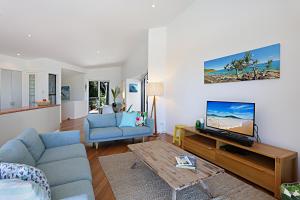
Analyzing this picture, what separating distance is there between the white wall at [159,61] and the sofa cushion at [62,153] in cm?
303

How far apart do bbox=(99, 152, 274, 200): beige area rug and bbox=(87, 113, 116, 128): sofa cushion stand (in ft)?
4.76

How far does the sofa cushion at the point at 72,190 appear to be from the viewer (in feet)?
4.69

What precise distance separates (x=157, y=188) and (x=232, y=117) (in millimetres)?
1672

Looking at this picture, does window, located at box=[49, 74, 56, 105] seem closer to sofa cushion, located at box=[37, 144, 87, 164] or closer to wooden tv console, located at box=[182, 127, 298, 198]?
sofa cushion, located at box=[37, 144, 87, 164]

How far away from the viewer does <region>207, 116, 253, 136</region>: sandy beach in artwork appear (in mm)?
2617

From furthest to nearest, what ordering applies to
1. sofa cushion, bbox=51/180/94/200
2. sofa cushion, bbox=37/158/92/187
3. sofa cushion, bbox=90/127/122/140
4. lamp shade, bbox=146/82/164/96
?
1. lamp shade, bbox=146/82/164/96
2. sofa cushion, bbox=90/127/122/140
3. sofa cushion, bbox=37/158/92/187
4. sofa cushion, bbox=51/180/94/200

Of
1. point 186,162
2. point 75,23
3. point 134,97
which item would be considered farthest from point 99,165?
point 134,97

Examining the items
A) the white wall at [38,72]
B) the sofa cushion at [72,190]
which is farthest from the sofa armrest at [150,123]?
the white wall at [38,72]

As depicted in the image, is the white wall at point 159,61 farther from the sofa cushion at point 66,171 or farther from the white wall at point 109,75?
the white wall at point 109,75

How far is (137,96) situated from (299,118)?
701cm

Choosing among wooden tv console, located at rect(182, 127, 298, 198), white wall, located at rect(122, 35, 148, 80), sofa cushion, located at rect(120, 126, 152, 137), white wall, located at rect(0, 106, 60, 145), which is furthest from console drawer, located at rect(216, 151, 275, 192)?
white wall, located at rect(122, 35, 148, 80)

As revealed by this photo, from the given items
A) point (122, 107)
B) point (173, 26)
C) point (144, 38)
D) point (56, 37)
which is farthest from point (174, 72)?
point (122, 107)

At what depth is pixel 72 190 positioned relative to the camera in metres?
1.50

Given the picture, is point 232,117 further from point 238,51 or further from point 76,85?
point 76,85
